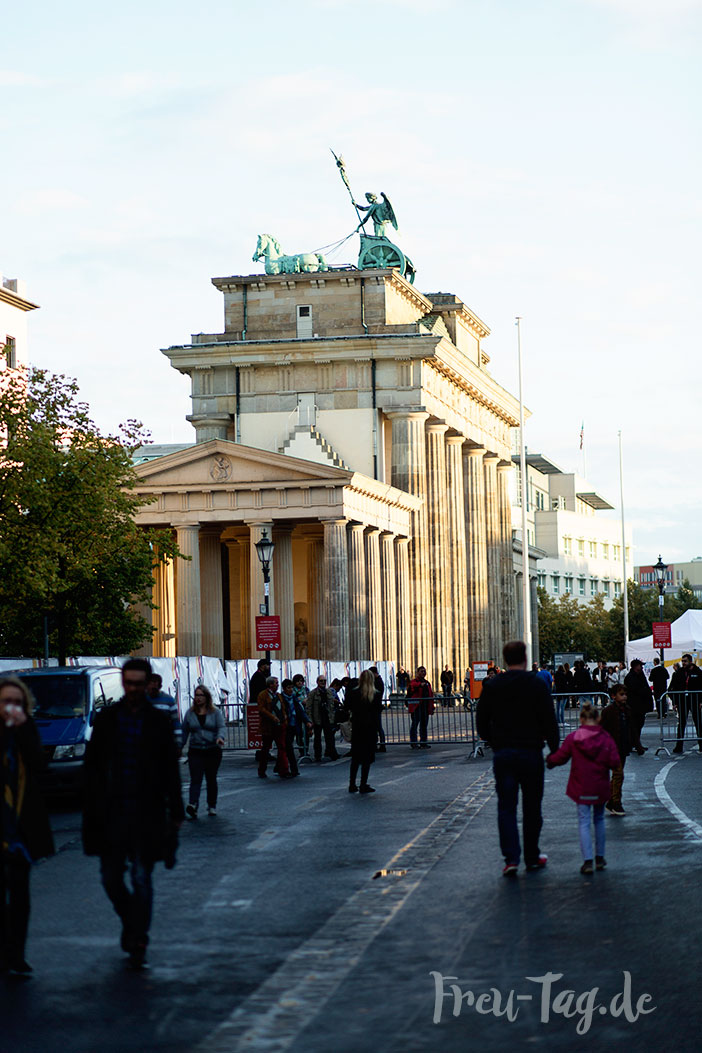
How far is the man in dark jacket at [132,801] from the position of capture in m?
9.48

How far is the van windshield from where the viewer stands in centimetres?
2312

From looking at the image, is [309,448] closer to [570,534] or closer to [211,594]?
[211,594]

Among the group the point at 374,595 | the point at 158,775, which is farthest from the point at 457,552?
the point at 158,775

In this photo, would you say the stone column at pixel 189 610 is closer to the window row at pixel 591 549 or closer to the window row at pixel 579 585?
the window row at pixel 579 585

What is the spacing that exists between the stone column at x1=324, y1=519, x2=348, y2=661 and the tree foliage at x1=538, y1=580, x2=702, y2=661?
205ft

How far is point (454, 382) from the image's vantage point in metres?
87.5

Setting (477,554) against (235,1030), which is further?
(477,554)

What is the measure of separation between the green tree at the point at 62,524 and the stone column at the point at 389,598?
2707 cm

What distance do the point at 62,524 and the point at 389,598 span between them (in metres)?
33.0

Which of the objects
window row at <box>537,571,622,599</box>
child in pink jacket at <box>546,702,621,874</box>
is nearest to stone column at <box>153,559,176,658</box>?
child in pink jacket at <box>546,702,621,874</box>

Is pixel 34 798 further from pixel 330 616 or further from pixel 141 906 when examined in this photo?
pixel 330 616

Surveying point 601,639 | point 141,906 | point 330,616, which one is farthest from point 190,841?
point 601,639

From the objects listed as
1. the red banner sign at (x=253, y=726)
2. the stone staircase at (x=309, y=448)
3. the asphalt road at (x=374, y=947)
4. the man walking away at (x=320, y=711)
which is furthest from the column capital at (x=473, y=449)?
the asphalt road at (x=374, y=947)

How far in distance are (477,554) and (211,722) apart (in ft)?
242
